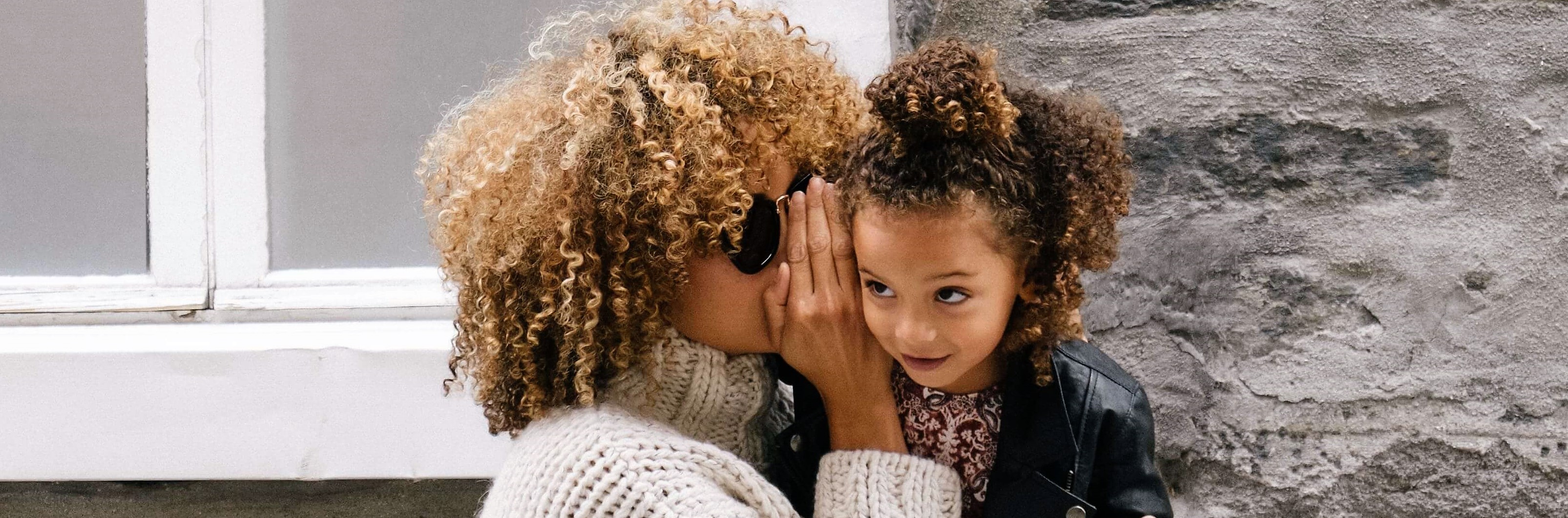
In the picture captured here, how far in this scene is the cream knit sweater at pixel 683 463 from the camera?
48.3 inches

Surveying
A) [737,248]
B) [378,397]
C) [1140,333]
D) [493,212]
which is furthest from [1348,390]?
[378,397]

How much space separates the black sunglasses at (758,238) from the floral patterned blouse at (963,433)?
259 millimetres

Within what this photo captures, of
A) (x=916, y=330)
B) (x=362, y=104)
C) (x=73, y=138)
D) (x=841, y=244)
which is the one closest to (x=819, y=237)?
(x=841, y=244)

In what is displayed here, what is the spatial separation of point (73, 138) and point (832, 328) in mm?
1663

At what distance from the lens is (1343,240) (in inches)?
63.2

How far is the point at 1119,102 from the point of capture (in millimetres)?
1647

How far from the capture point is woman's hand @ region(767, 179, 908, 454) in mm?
1336

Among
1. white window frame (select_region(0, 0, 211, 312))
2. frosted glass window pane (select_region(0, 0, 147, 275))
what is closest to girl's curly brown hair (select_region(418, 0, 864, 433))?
white window frame (select_region(0, 0, 211, 312))

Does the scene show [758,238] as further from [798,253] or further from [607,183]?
[607,183]

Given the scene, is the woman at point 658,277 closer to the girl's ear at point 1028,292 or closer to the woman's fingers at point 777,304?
the woman's fingers at point 777,304

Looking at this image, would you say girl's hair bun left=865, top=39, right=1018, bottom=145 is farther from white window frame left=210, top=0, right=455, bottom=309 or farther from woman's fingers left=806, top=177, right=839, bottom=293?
white window frame left=210, top=0, right=455, bottom=309

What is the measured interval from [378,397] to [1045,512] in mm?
1193

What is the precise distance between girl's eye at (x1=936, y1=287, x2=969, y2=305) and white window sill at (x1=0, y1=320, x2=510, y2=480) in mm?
1016

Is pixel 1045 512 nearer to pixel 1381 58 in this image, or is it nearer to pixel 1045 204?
pixel 1045 204
